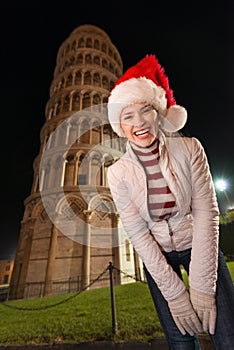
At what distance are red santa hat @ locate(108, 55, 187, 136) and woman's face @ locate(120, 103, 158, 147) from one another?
10 centimetres

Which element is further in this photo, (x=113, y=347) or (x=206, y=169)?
(x=113, y=347)

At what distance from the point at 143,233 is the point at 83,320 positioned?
4045 millimetres

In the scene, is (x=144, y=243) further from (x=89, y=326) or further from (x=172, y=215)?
(x=89, y=326)

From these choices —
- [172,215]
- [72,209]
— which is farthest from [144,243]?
[72,209]

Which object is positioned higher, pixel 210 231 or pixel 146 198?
pixel 146 198

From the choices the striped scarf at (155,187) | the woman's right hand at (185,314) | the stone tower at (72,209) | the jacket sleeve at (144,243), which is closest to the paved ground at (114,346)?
the woman's right hand at (185,314)

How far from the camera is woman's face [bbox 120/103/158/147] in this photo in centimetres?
143

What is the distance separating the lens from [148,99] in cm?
156

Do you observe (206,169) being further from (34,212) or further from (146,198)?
(34,212)

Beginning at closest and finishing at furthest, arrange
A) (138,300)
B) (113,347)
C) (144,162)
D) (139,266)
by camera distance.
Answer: (144,162)
(113,347)
(138,300)
(139,266)

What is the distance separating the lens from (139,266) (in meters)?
13.4

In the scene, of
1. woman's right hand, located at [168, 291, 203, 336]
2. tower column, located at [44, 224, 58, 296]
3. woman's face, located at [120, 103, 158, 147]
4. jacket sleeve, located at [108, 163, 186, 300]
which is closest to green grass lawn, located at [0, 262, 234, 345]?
woman's right hand, located at [168, 291, 203, 336]

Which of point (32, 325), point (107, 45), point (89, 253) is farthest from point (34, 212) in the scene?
point (107, 45)

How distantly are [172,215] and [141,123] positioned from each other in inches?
29.5
